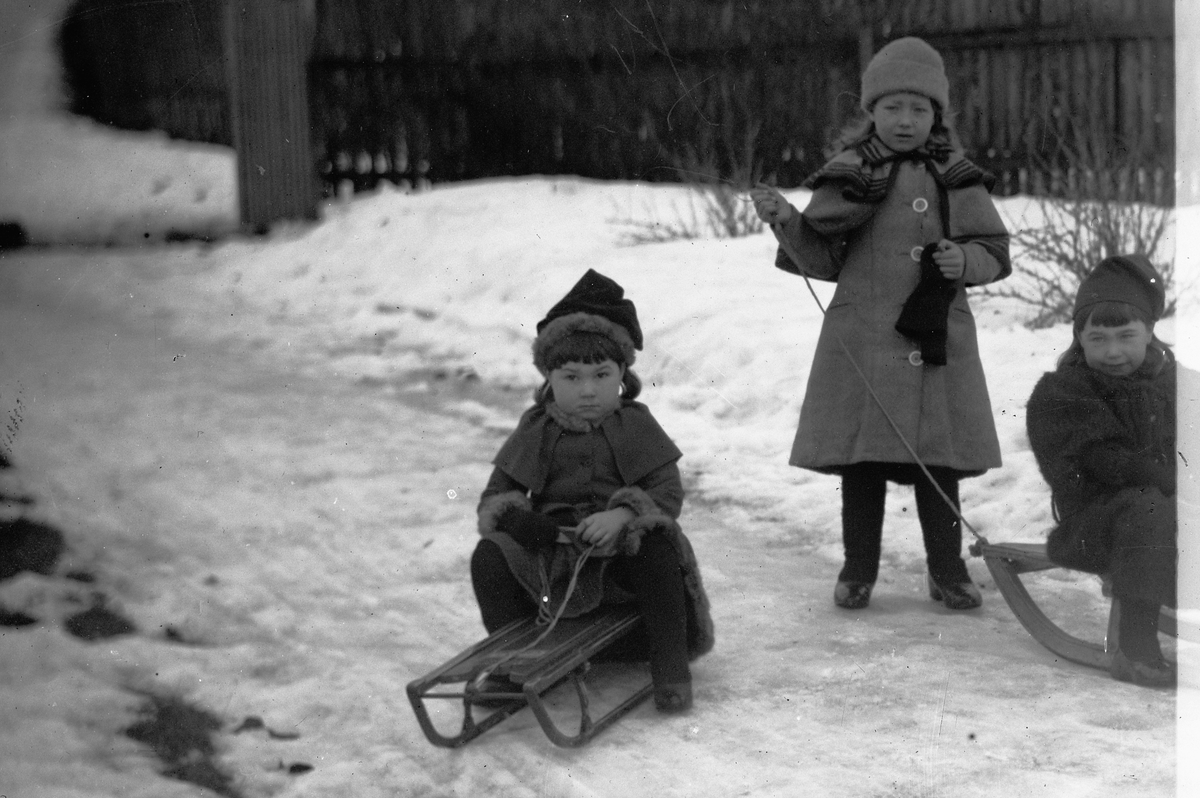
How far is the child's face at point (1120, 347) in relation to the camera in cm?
355

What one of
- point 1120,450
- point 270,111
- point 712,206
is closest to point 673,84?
point 712,206

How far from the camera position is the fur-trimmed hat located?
11.6 feet

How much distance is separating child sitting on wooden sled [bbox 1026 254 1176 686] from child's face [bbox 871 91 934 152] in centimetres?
75

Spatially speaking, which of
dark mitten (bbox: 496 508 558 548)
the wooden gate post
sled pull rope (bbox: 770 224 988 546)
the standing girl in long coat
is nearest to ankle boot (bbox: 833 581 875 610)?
the standing girl in long coat

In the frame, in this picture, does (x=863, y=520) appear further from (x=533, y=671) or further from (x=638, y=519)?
(x=533, y=671)

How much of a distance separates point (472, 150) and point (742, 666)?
8.71m

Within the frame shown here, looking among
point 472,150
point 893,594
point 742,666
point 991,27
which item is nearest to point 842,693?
point 742,666

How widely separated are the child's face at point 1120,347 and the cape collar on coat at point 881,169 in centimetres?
74

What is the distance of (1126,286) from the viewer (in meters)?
3.56

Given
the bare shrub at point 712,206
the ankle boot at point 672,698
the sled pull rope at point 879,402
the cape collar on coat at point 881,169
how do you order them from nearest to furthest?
the ankle boot at point 672,698
the sled pull rope at point 879,402
the cape collar on coat at point 881,169
the bare shrub at point 712,206

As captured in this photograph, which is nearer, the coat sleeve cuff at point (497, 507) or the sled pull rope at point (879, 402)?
the coat sleeve cuff at point (497, 507)

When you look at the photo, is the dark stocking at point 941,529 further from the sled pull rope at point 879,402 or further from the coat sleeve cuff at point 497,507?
the coat sleeve cuff at point 497,507

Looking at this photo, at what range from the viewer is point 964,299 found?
4.18 metres

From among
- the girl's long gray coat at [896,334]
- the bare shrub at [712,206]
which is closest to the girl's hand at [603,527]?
the girl's long gray coat at [896,334]
